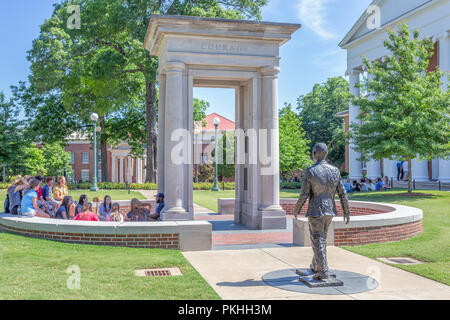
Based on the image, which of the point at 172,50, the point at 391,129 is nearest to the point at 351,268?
the point at 172,50

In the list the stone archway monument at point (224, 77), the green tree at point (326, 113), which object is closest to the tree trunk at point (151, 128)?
the stone archway monument at point (224, 77)

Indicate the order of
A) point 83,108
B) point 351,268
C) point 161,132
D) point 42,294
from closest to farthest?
point 42,294, point 351,268, point 161,132, point 83,108

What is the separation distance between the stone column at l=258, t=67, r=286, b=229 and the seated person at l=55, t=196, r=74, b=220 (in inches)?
193

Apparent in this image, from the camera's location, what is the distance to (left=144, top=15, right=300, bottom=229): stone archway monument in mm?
10969

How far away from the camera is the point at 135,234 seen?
847 cm

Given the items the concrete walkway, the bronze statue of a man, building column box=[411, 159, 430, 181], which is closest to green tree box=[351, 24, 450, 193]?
building column box=[411, 159, 430, 181]

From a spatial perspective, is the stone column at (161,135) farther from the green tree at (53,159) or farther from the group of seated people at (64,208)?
the green tree at (53,159)

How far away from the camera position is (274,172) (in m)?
11.6

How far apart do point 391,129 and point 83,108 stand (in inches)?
870

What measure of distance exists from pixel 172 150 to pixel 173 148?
0.19 feet

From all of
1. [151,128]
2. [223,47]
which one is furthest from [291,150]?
[223,47]

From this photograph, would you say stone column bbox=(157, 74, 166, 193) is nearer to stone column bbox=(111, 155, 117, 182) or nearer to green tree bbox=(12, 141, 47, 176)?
green tree bbox=(12, 141, 47, 176)

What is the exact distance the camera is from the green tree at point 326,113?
56.7 m
